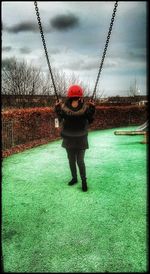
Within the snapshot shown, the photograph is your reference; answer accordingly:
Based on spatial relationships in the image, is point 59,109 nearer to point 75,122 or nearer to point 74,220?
point 75,122

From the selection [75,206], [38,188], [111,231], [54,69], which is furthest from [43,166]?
[54,69]

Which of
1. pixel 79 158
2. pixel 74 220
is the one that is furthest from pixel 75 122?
pixel 74 220

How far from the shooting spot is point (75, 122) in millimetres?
5434

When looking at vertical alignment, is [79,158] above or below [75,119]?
below

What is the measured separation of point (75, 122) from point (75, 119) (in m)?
0.08

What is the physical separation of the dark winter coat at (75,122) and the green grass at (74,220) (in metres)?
0.91

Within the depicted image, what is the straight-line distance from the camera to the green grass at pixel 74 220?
325 cm

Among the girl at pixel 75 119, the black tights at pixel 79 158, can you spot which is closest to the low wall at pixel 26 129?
the black tights at pixel 79 158

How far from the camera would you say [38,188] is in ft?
20.0

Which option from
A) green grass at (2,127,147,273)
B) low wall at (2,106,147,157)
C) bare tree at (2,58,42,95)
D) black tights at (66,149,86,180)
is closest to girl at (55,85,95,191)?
black tights at (66,149,86,180)

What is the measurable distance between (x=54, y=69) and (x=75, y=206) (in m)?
23.3

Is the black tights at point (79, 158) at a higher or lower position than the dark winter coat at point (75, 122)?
lower

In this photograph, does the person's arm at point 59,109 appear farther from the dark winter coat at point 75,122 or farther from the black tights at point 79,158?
the black tights at point 79,158

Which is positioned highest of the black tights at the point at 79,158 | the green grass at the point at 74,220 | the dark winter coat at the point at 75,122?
the dark winter coat at the point at 75,122
